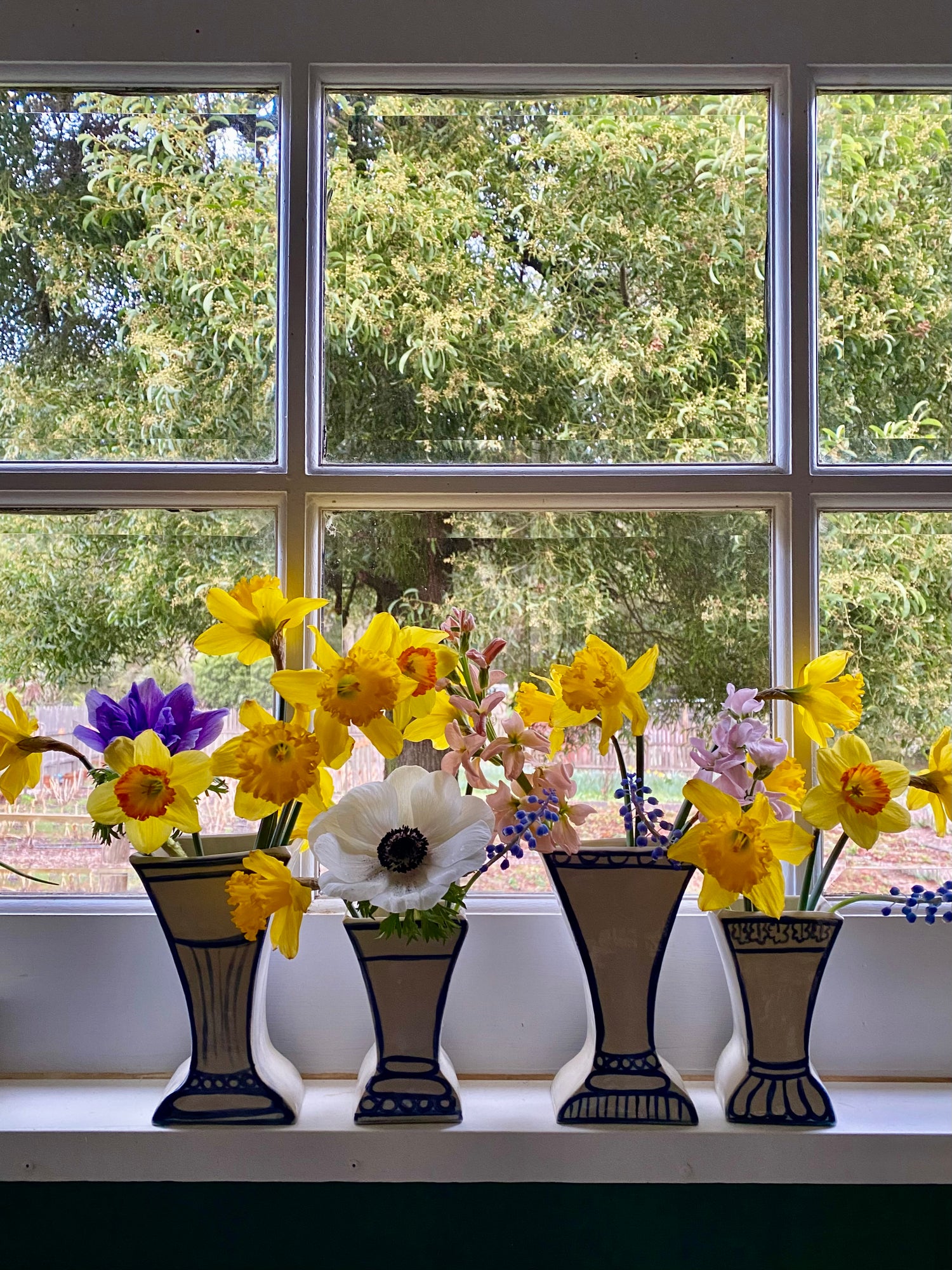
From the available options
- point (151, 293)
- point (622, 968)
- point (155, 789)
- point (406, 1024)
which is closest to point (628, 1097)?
point (622, 968)

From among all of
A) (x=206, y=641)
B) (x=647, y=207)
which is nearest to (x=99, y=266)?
(x=206, y=641)

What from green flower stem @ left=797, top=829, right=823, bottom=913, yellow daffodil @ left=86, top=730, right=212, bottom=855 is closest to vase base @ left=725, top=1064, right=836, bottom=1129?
green flower stem @ left=797, top=829, right=823, bottom=913

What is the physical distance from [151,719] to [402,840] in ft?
0.92

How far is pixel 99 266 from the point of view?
1.11m

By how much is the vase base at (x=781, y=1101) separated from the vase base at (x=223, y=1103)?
44cm

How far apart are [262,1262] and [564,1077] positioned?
35cm

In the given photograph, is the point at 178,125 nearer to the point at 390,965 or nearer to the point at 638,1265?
the point at 390,965

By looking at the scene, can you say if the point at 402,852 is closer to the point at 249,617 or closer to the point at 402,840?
the point at 402,840

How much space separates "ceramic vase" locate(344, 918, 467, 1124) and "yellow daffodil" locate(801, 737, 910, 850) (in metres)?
0.36

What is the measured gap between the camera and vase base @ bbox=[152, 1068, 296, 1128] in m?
0.91

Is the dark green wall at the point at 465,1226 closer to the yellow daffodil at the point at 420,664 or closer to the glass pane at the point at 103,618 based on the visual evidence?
the glass pane at the point at 103,618

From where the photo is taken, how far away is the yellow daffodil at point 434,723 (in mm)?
922

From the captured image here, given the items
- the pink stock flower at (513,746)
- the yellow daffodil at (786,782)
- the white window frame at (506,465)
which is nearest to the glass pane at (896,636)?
the white window frame at (506,465)

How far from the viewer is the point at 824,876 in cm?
95
